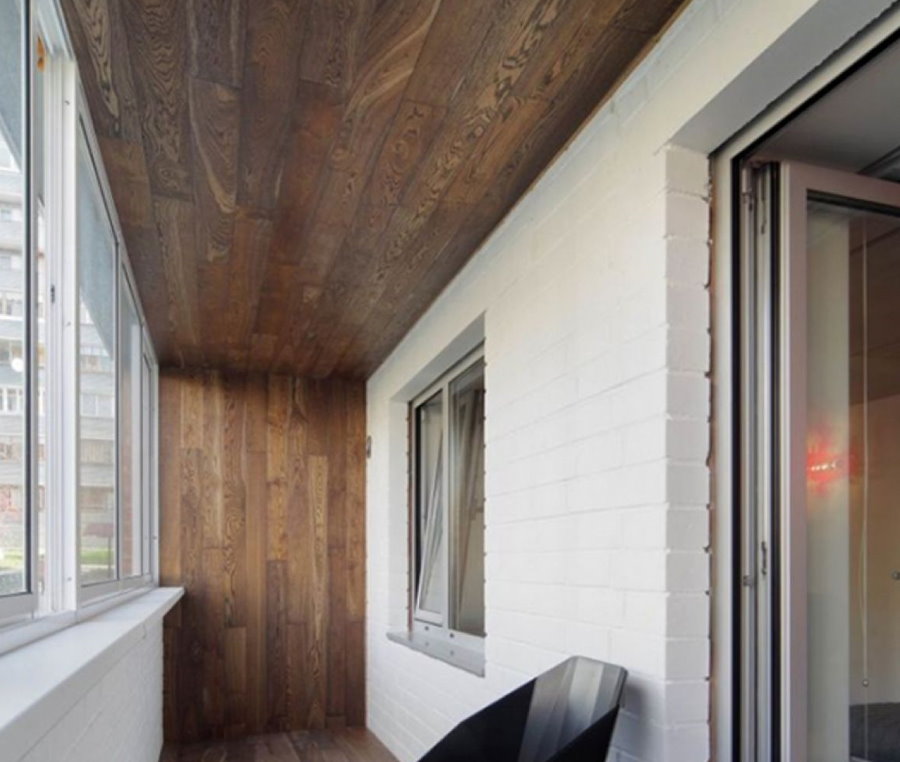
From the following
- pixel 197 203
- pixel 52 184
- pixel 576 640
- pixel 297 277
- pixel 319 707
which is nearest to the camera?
pixel 52 184

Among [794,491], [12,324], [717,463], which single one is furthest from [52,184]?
[794,491]

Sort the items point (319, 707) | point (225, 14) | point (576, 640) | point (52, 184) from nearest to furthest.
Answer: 1. point (225, 14)
2. point (52, 184)
3. point (576, 640)
4. point (319, 707)

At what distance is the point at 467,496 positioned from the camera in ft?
12.9

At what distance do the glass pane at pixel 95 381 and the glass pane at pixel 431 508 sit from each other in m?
1.73

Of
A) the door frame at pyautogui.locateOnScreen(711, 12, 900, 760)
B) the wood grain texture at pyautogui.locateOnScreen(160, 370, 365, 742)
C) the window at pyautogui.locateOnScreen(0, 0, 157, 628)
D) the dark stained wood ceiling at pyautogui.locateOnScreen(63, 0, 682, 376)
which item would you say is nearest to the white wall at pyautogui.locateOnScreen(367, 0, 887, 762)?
the door frame at pyautogui.locateOnScreen(711, 12, 900, 760)

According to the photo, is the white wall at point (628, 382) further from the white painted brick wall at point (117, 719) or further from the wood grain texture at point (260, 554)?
the wood grain texture at point (260, 554)

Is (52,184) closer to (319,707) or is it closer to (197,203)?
(197,203)

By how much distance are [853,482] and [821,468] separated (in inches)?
4.1

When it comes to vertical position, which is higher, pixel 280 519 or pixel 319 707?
pixel 280 519

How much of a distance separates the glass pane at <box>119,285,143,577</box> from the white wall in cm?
162

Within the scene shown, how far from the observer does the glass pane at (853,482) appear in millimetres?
1787

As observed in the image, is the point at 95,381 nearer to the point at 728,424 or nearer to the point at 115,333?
the point at 115,333

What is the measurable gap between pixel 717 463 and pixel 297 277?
2.13m

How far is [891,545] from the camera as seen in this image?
74.1 inches
